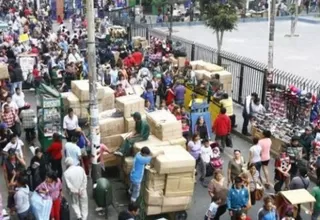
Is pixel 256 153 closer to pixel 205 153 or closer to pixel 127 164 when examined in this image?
pixel 205 153

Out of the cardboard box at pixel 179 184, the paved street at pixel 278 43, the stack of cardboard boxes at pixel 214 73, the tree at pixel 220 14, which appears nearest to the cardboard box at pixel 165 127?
the cardboard box at pixel 179 184

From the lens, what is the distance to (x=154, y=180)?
10352 mm

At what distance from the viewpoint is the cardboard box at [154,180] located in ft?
33.9

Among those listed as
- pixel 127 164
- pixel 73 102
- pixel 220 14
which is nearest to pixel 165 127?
pixel 127 164

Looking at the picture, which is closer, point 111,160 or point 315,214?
point 315,214

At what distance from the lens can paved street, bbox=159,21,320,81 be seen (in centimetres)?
2730

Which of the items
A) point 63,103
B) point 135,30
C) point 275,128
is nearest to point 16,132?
point 63,103

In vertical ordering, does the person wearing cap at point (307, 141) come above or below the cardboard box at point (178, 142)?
below

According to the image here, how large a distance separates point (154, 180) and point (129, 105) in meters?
3.10

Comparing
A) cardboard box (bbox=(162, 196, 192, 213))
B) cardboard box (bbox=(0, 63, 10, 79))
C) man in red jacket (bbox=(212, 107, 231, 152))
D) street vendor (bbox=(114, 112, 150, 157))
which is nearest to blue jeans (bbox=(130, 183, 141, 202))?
cardboard box (bbox=(162, 196, 192, 213))

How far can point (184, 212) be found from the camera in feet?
35.6

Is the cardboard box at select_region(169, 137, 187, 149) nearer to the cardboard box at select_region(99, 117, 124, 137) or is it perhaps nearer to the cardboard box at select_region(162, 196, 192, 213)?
the cardboard box at select_region(99, 117, 124, 137)

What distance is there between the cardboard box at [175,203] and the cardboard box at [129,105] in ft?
10.1

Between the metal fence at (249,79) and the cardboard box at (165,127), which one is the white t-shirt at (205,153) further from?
the metal fence at (249,79)
